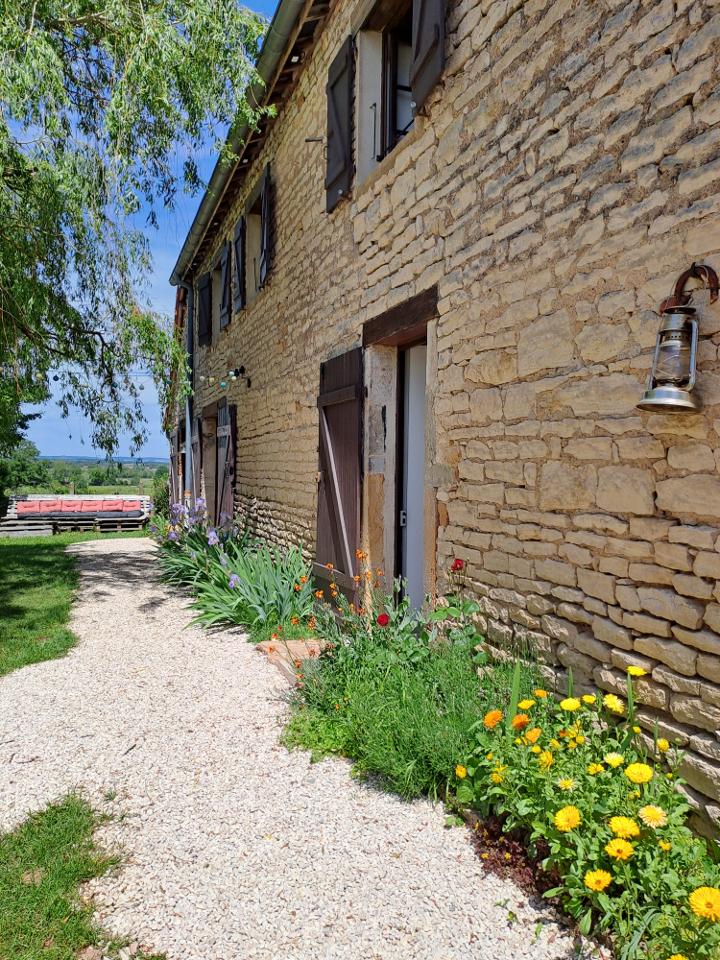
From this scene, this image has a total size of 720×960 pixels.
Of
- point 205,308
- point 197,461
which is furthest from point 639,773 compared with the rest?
point 197,461

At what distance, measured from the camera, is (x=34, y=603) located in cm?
677

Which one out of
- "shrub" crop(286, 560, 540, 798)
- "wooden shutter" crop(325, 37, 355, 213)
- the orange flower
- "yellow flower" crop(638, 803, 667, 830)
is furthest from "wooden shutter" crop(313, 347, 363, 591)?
"yellow flower" crop(638, 803, 667, 830)

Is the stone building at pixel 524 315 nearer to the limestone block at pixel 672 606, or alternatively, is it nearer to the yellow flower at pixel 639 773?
the limestone block at pixel 672 606

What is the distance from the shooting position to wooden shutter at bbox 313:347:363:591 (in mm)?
5023

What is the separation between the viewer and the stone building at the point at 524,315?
91.8 inches

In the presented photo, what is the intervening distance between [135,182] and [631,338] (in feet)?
16.6

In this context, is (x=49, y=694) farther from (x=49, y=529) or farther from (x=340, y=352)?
(x=49, y=529)

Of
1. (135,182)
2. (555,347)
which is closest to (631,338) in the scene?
(555,347)

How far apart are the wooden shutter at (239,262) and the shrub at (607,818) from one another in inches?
300

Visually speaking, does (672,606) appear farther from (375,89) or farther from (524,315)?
(375,89)

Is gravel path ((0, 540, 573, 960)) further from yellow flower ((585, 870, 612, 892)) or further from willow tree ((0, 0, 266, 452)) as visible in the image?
willow tree ((0, 0, 266, 452))

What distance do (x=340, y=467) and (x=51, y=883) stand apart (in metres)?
3.54

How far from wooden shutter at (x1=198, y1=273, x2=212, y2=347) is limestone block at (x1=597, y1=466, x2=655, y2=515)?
984 centimetres

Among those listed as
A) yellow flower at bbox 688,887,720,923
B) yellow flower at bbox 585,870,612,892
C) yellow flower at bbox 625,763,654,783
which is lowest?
yellow flower at bbox 585,870,612,892
